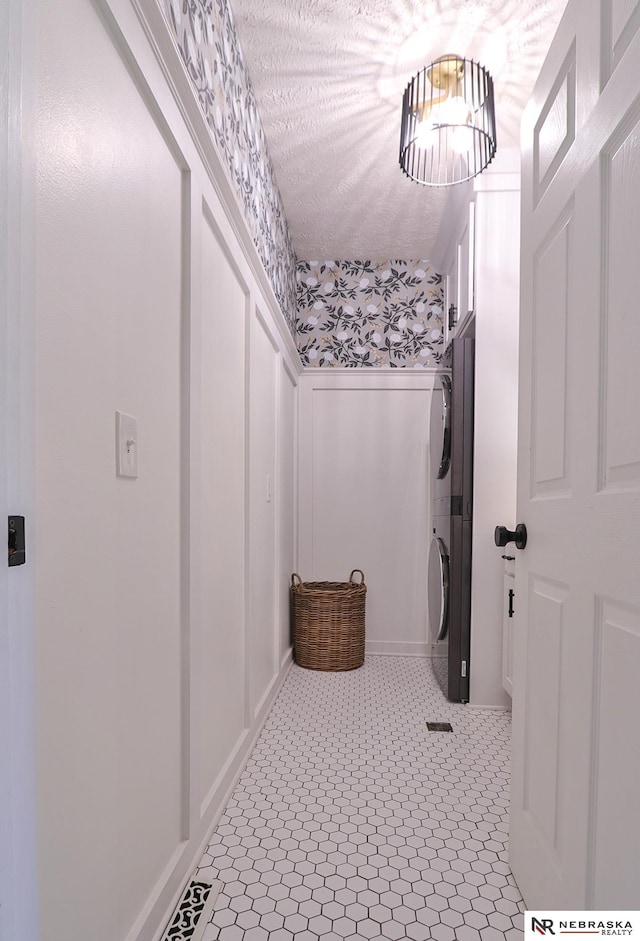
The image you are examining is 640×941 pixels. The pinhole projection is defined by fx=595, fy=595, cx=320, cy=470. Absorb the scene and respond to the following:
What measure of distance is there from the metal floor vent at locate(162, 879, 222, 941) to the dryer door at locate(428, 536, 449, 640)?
1701 mm

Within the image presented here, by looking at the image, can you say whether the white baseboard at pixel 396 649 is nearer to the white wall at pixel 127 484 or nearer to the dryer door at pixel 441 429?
the dryer door at pixel 441 429

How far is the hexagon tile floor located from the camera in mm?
1347

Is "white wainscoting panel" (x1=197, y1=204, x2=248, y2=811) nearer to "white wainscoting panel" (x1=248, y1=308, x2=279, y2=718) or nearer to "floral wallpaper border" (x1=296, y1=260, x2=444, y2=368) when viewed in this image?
"white wainscoting panel" (x1=248, y1=308, x2=279, y2=718)

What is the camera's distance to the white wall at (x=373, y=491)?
380cm

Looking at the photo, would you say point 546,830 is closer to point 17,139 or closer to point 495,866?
point 495,866

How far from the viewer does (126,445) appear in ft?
3.57

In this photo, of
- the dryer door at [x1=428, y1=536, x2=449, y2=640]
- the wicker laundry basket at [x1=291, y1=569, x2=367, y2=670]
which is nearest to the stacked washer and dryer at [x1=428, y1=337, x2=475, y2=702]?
the dryer door at [x1=428, y1=536, x2=449, y2=640]

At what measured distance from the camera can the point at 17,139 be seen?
67 centimetres

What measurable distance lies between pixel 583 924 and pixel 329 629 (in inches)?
93.4

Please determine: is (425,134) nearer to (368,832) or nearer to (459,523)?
(459,523)

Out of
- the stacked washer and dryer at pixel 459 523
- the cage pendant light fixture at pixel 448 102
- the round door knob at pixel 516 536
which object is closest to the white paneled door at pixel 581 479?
the round door knob at pixel 516 536

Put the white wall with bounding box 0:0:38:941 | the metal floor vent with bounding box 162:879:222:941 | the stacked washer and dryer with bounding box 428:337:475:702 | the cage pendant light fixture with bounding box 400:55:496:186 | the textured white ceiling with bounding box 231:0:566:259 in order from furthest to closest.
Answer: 1. the stacked washer and dryer with bounding box 428:337:475:702
2. the cage pendant light fixture with bounding box 400:55:496:186
3. the textured white ceiling with bounding box 231:0:566:259
4. the metal floor vent with bounding box 162:879:222:941
5. the white wall with bounding box 0:0:38:941

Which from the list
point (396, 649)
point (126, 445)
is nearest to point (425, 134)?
point (126, 445)

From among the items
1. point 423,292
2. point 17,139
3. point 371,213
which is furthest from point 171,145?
point 423,292
